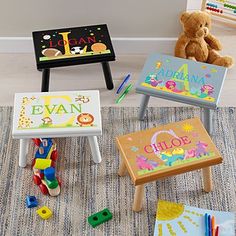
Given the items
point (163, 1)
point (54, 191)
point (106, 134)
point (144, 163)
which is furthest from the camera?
point (163, 1)

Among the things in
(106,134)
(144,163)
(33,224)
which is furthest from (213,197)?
(33,224)

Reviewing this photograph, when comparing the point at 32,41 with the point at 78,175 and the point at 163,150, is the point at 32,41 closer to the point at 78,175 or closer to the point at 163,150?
the point at 78,175

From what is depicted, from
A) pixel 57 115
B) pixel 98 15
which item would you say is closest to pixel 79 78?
pixel 98 15

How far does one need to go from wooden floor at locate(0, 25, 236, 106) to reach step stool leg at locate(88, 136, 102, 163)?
12.6 inches

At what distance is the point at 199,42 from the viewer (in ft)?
8.45

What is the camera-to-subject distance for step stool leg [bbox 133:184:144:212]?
2026mm

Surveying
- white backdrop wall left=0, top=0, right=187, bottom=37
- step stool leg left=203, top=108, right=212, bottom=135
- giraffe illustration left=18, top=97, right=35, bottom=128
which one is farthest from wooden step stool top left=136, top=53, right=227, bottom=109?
giraffe illustration left=18, top=97, right=35, bottom=128

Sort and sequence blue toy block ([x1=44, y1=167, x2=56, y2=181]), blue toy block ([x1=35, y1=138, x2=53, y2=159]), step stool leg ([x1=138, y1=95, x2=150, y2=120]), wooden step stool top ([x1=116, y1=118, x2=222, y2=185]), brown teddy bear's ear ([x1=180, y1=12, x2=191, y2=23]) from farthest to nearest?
brown teddy bear's ear ([x1=180, y1=12, x2=191, y2=23]) < step stool leg ([x1=138, y1=95, x2=150, y2=120]) < blue toy block ([x1=35, y1=138, x2=53, y2=159]) < blue toy block ([x1=44, y1=167, x2=56, y2=181]) < wooden step stool top ([x1=116, y1=118, x2=222, y2=185])

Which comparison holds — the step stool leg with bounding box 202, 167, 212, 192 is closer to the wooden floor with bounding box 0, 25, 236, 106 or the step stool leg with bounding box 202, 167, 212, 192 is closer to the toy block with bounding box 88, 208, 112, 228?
the toy block with bounding box 88, 208, 112, 228

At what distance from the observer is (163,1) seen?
2.56 metres

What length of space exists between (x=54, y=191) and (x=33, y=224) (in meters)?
0.14

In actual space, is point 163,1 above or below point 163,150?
above

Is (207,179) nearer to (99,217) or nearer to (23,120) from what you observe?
(99,217)

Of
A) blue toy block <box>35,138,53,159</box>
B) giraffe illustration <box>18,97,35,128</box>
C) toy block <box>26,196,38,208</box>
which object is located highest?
giraffe illustration <box>18,97,35,128</box>
